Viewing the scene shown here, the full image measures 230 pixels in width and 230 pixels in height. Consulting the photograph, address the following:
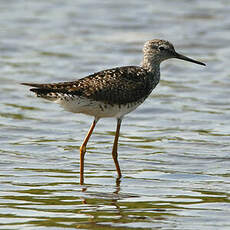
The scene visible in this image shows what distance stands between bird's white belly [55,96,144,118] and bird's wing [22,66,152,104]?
64 millimetres

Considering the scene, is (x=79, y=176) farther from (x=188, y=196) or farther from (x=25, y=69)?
(x=25, y=69)

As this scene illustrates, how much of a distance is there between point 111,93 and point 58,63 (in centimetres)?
732

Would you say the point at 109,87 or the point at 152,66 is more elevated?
the point at 152,66

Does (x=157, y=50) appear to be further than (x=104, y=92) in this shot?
Yes

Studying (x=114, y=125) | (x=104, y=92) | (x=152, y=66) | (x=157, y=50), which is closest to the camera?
(x=104, y=92)

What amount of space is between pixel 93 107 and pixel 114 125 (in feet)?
9.61

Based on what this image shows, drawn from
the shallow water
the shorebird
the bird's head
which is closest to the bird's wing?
the shorebird

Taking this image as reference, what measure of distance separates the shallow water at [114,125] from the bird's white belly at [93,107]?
0.77 m

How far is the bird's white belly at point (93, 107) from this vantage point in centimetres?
912

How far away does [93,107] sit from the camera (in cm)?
932

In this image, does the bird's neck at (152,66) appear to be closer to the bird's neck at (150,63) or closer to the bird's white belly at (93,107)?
the bird's neck at (150,63)

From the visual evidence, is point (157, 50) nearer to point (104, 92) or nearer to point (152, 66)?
point (152, 66)

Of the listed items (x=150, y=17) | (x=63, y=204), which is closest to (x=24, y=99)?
(x=63, y=204)

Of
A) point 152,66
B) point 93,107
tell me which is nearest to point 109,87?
point 93,107
